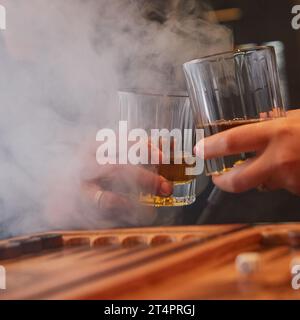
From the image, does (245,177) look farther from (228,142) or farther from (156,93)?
(156,93)

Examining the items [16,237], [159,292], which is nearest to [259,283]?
[159,292]

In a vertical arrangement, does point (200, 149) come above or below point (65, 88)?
below

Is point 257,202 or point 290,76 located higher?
point 290,76

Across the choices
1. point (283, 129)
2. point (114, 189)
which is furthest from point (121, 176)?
point (283, 129)

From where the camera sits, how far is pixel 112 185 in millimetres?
914

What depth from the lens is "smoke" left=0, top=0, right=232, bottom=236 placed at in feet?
2.97

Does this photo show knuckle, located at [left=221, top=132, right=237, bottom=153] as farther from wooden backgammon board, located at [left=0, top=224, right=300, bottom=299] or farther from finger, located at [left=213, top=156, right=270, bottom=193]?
wooden backgammon board, located at [left=0, top=224, right=300, bottom=299]

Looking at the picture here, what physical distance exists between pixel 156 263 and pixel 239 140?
0.76 feet

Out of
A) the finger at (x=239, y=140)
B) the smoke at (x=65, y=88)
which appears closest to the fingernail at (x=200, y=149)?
the finger at (x=239, y=140)

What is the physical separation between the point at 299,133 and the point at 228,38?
204 millimetres

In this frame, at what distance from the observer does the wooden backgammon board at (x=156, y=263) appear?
821 mm

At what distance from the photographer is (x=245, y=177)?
2.80ft

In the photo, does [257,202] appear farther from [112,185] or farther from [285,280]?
[112,185]
